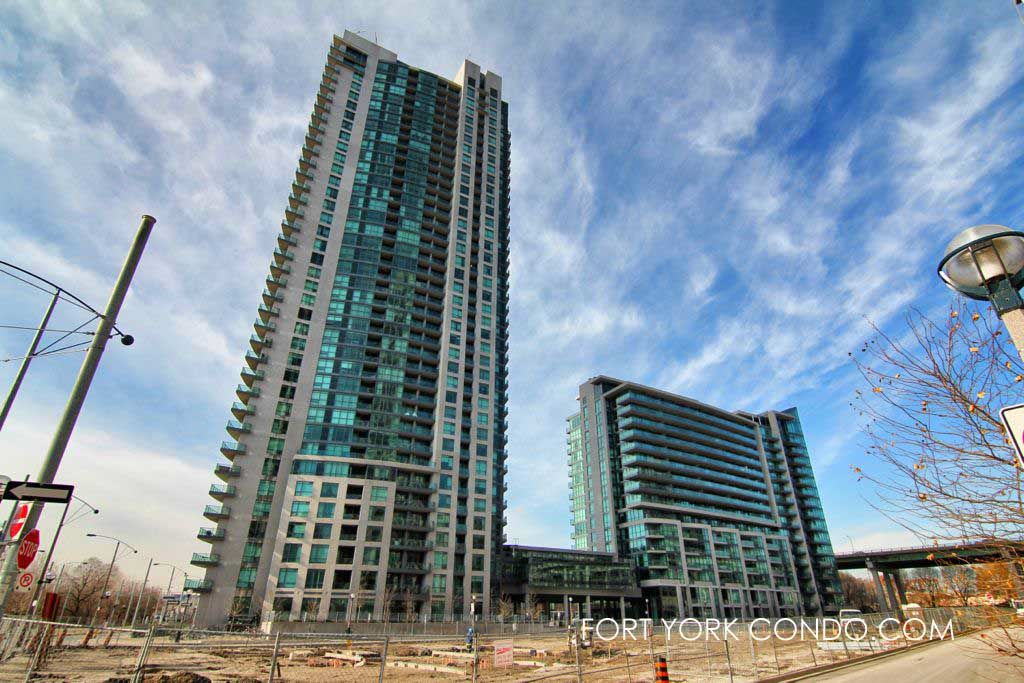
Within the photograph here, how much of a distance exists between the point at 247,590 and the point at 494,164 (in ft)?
294

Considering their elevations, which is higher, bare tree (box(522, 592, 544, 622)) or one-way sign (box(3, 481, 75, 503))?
one-way sign (box(3, 481, 75, 503))

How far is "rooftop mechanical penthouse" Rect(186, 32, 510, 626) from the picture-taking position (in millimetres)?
62938

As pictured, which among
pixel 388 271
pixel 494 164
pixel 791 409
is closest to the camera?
pixel 388 271

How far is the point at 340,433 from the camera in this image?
71.8 metres

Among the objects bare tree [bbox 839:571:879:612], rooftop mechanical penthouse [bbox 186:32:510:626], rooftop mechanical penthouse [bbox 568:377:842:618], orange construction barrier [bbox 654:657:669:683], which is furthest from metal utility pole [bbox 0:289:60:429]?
bare tree [bbox 839:571:879:612]

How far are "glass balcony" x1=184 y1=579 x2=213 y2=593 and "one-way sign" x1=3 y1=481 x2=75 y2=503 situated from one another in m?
63.9

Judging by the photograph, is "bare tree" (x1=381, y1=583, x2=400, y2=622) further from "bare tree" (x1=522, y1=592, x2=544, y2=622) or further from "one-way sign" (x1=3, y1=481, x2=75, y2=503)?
"one-way sign" (x1=3, y1=481, x2=75, y2=503)

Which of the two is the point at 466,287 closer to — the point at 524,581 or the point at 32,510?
the point at 524,581

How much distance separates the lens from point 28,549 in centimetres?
974

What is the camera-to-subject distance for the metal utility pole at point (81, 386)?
902cm

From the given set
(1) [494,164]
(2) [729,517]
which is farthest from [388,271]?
(2) [729,517]

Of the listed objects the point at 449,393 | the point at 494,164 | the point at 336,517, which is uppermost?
the point at 494,164

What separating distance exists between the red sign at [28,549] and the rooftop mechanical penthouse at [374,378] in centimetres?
5517

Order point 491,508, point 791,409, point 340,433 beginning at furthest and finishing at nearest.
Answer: point 791,409, point 491,508, point 340,433
